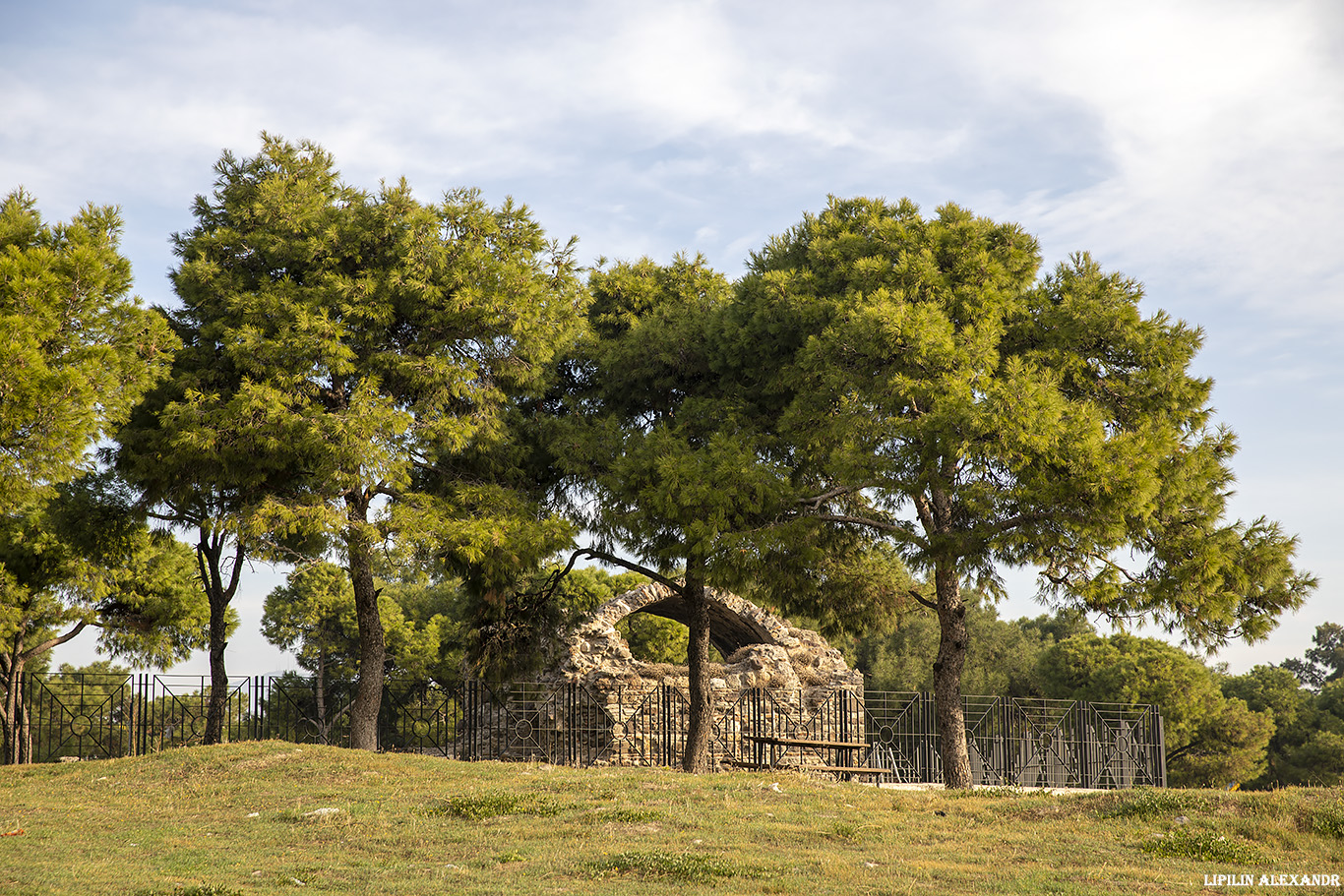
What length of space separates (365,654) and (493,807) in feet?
21.9

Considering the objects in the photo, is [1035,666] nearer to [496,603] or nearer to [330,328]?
[496,603]

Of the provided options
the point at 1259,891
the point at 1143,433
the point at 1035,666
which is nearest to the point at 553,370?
the point at 1143,433

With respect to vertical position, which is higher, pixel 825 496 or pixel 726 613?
pixel 825 496

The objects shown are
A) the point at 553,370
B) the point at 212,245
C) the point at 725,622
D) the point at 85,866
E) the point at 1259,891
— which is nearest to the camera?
the point at 1259,891

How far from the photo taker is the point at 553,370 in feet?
55.4

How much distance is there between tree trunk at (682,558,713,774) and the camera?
52.6ft

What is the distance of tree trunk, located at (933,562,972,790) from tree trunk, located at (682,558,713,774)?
3683 millimetres

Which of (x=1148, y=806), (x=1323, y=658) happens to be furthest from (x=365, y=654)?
(x=1323, y=658)

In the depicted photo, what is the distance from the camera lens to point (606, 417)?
15.9 m

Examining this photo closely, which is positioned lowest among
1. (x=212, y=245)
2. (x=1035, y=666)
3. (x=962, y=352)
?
(x=1035, y=666)

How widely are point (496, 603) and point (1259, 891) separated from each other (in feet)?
41.7

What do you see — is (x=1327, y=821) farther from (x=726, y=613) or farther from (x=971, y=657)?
(x=971, y=657)

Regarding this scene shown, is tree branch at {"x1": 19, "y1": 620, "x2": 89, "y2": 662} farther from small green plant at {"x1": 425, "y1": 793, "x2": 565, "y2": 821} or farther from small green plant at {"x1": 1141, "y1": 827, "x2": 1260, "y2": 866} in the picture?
small green plant at {"x1": 1141, "y1": 827, "x2": 1260, "y2": 866}

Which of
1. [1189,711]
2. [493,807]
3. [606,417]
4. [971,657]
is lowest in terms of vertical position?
[1189,711]
